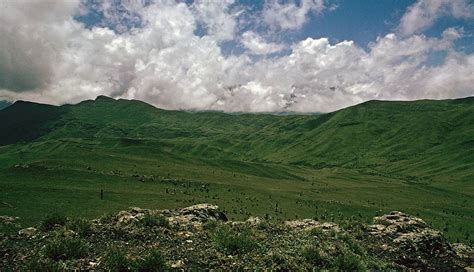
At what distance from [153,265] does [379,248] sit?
50.1ft

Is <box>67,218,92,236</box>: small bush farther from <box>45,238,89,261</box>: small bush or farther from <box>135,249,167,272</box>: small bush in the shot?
<box>135,249,167,272</box>: small bush

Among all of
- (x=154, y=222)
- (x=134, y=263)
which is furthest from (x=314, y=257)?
(x=154, y=222)

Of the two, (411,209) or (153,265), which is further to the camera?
(411,209)

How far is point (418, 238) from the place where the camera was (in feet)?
82.1

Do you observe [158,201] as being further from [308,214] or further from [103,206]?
[308,214]

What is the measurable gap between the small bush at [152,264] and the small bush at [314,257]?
261 inches

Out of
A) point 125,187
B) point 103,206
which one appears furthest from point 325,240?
point 125,187

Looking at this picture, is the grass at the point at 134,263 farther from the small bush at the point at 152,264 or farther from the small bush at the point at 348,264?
the small bush at the point at 348,264

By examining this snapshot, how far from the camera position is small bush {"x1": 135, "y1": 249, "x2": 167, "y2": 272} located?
14.7m

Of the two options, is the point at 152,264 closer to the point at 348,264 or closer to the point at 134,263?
the point at 134,263

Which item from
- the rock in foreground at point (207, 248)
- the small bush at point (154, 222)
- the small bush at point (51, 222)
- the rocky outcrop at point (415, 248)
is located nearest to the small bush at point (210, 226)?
the rock in foreground at point (207, 248)

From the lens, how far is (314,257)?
18000mm

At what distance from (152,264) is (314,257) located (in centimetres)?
753

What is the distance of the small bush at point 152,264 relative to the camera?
14727 mm
